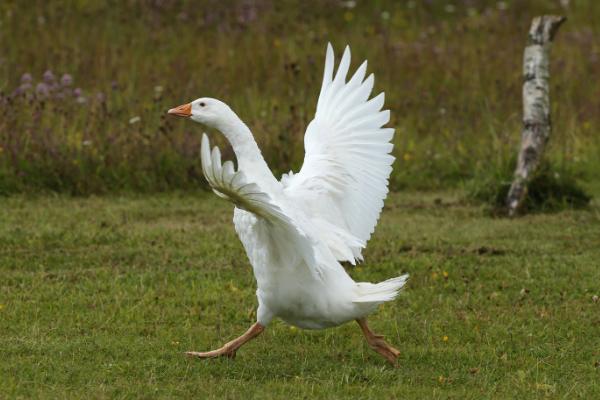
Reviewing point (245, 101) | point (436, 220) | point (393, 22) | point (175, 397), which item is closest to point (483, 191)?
point (436, 220)

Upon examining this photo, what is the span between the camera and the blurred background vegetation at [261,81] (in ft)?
35.2

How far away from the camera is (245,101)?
12938 mm

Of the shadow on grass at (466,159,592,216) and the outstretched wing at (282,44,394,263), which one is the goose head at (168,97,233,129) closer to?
the outstretched wing at (282,44,394,263)

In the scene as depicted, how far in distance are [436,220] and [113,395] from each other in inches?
196

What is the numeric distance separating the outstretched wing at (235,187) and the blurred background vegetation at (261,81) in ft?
18.6

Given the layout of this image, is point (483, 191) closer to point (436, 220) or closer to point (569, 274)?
point (436, 220)

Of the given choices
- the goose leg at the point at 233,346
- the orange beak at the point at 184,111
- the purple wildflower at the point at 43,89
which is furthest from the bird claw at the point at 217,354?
the purple wildflower at the point at 43,89

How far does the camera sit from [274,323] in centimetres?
665

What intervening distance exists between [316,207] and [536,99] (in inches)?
165

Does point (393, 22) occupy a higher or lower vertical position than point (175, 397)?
higher

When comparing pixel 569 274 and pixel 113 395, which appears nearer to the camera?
pixel 113 395

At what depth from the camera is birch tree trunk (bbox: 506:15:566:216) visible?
31.6 ft

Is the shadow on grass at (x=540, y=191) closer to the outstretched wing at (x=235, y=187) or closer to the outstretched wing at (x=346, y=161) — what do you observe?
the outstretched wing at (x=346, y=161)

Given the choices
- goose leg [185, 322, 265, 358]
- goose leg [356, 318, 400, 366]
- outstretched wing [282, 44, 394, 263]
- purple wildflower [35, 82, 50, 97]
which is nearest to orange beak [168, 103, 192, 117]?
outstretched wing [282, 44, 394, 263]
